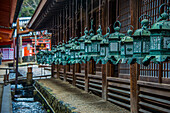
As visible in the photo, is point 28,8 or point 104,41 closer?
point 104,41

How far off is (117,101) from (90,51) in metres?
3.21

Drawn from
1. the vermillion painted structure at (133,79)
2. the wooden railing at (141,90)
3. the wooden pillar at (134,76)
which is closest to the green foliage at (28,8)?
the vermillion painted structure at (133,79)

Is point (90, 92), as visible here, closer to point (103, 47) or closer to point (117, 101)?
point (117, 101)

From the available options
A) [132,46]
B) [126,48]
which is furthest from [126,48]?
[132,46]

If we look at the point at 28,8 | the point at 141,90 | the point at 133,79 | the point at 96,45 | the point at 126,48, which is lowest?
the point at 141,90

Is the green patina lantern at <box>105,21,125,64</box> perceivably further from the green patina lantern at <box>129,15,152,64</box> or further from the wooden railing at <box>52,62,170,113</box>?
the wooden railing at <box>52,62,170,113</box>

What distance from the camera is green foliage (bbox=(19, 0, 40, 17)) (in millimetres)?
43825

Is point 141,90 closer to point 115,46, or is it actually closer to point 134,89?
point 134,89

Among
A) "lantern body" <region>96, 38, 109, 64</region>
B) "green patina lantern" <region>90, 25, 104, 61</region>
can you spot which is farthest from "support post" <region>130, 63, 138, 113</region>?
"lantern body" <region>96, 38, 109, 64</region>

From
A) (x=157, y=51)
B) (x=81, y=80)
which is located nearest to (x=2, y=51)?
(x=81, y=80)

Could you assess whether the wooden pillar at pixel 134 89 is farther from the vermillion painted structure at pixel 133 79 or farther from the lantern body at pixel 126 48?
the lantern body at pixel 126 48

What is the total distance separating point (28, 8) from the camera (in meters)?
44.7

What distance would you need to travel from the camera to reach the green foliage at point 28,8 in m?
43.8

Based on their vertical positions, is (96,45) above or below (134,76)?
above
